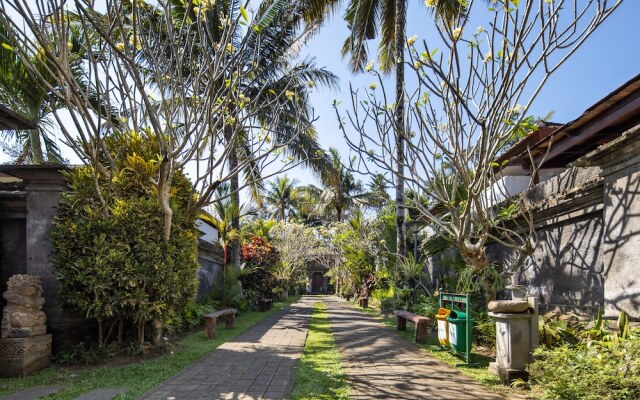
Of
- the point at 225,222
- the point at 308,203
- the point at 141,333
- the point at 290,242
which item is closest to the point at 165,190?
the point at 141,333

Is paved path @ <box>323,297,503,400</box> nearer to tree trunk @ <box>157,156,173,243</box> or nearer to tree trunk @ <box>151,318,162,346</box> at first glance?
tree trunk @ <box>151,318,162,346</box>

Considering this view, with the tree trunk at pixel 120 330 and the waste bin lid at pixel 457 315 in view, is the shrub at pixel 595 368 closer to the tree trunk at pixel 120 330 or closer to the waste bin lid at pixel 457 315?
the waste bin lid at pixel 457 315

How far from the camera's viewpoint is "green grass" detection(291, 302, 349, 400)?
5074mm

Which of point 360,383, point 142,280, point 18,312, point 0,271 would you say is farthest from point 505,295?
point 0,271

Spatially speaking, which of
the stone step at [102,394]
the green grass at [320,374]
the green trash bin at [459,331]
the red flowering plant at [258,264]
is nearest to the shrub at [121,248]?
the stone step at [102,394]

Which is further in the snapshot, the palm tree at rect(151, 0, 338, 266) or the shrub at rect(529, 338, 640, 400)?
the palm tree at rect(151, 0, 338, 266)

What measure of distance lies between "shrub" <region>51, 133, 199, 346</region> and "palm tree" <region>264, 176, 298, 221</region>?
31.7m

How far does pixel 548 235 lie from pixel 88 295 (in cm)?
730

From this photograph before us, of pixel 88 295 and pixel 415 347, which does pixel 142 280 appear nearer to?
pixel 88 295

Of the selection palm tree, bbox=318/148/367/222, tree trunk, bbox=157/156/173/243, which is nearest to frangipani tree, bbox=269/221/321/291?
palm tree, bbox=318/148/367/222

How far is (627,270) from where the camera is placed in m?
5.20

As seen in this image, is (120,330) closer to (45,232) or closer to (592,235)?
(45,232)

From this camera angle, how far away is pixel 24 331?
608 centimetres

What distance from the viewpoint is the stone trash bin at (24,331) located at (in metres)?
5.86
